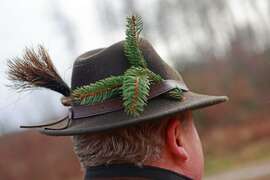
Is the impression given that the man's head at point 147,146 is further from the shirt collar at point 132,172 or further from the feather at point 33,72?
the feather at point 33,72

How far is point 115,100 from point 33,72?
376 mm

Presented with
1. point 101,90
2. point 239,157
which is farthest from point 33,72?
point 239,157

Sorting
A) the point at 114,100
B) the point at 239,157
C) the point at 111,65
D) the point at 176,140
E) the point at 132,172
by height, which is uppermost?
the point at 111,65

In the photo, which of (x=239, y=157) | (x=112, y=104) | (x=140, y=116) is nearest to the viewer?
(x=140, y=116)

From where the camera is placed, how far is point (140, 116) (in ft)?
6.66

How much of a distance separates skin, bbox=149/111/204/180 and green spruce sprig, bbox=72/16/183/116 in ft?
0.36

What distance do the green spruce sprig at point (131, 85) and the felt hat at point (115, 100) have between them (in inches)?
0.7

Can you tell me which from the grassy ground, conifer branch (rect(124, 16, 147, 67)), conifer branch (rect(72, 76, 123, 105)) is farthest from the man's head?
the grassy ground

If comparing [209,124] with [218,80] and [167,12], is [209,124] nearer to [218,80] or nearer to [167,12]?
[218,80]

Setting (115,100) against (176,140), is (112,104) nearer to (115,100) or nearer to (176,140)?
(115,100)

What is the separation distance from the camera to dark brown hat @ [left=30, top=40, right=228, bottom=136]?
206 cm

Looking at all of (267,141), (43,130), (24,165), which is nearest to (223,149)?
(267,141)

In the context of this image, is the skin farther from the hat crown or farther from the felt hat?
the hat crown

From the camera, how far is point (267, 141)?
66.3 feet
